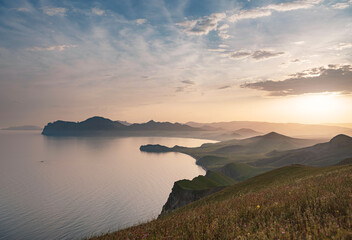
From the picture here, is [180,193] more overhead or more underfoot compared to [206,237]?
more underfoot

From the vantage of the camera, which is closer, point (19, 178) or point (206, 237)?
point (206, 237)

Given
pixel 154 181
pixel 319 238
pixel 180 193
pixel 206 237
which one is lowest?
pixel 154 181

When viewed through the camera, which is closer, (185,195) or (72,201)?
(185,195)

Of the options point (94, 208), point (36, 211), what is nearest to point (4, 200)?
point (36, 211)

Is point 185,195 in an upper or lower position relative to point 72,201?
upper

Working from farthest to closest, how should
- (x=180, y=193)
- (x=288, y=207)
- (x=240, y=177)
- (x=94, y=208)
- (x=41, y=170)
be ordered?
(x=41, y=170)
(x=240, y=177)
(x=94, y=208)
(x=180, y=193)
(x=288, y=207)

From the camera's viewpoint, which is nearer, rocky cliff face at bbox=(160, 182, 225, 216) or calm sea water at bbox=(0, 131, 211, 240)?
rocky cliff face at bbox=(160, 182, 225, 216)

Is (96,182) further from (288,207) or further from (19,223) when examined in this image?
(288,207)

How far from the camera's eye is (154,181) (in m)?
181

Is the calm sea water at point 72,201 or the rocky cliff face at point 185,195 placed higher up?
the rocky cliff face at point 185,195

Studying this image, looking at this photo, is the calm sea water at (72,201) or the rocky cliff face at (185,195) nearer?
the rocky cliff face at (185,195)

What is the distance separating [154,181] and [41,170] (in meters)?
112

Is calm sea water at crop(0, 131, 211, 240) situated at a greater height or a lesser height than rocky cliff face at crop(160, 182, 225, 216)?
lesser

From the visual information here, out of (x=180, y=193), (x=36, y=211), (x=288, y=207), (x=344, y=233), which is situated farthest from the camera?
(x=36, y=211)
